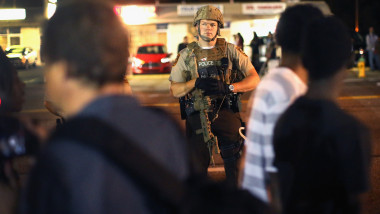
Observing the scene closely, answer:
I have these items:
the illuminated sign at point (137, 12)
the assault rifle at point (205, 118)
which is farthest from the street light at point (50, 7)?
the illuminated sign at point (137, 12)

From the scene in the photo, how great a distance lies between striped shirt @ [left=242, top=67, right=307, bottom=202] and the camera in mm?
2498

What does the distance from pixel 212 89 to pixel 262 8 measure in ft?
99.3

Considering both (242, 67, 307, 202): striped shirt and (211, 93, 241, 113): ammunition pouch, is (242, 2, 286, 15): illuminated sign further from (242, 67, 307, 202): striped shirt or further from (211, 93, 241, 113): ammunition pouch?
(242, 67, 307, 202): striped shirt

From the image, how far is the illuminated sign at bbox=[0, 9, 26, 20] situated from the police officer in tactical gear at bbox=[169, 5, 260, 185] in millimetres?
1800

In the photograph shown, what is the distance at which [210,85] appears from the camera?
4.57 m

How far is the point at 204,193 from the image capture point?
5.43 feet

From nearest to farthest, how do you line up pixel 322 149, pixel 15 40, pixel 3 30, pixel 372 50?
pixel 322 149 → pixel 3 30 → pixel 15 40 → pixel 372 50

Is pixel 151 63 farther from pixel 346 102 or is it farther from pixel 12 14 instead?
pixel 12 14

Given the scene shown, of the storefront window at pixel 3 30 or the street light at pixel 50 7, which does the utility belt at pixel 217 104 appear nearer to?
the storefront window at pixel 3 30

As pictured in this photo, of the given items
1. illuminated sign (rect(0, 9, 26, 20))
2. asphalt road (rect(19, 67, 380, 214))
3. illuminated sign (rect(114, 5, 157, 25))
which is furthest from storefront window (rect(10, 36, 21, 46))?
illuminated sign (rect(114, 5, 157, 25))

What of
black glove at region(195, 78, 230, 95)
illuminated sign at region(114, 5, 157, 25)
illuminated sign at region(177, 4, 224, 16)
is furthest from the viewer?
illuminated sign at region(177, 4, 224, 16)

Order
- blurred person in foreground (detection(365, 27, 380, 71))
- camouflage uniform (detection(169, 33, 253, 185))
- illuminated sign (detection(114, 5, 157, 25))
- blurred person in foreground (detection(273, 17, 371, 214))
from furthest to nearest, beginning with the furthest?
1. illuminated sign (detection(114, 5, 157, 25))
2. blurred person in foreground (detection(365, 27, 380, 71))
3. camouflage uniform (detection(169, 33, 253, 185))
4. blurred person in foreground (detection(273, 17, 371, 214))

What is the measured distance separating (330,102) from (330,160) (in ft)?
0.80

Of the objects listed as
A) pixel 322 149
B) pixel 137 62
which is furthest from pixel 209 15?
pixel 137 62
